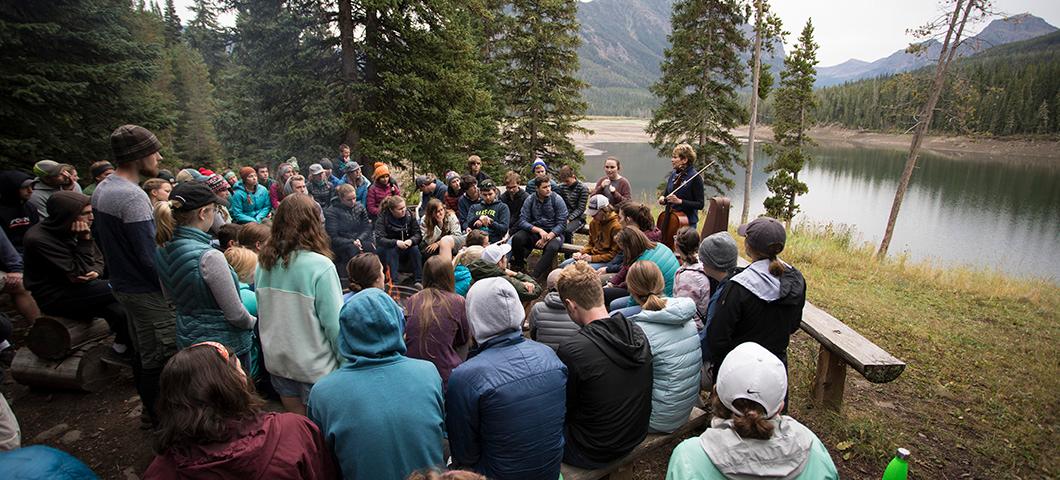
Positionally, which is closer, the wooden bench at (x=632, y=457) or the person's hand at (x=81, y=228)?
the wooden bench at (x=632, y=457)

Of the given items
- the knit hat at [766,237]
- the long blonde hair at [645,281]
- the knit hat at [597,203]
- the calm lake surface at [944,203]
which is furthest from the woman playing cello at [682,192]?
the calm lake surface at [944,203]

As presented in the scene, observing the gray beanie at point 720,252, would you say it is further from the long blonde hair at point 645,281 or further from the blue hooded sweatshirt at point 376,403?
the blue hooded sweatshirt at point 376,403

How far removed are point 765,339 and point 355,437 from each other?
2568mm

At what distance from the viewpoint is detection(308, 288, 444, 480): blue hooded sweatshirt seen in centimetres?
196

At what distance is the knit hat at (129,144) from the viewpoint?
121 inches

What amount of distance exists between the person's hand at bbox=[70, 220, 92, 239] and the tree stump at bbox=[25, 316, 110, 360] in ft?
2.34

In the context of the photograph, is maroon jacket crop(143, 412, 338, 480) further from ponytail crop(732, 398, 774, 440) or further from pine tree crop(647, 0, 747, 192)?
pine tree crop(647, 0, 747, 192)

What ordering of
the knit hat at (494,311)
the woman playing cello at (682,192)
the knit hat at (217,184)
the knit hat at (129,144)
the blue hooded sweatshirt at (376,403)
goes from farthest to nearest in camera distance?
the knit hat at (217,184) → the woman playing cello at (682,192) → the knit hat at (129,144) → the knit hat at (494,311) → the blue hooded sweatshirt at (376,403)

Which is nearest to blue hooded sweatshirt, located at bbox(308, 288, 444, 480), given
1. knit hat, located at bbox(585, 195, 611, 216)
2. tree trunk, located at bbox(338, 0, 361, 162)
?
knit hat, located at bbox(585, 195, 611, 216)

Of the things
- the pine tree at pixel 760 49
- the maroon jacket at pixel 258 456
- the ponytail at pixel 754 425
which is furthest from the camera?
the pine tree at pixel 760 49

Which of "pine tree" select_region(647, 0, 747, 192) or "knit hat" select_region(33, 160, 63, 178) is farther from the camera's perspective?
"pine tree" select_region(647, 0, 747, 192)

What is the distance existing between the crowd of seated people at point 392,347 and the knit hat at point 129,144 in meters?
0.01

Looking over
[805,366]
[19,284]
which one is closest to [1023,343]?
[805,366]

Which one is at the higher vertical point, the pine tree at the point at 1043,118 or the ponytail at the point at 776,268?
the pine tree at the point at 1043,118
